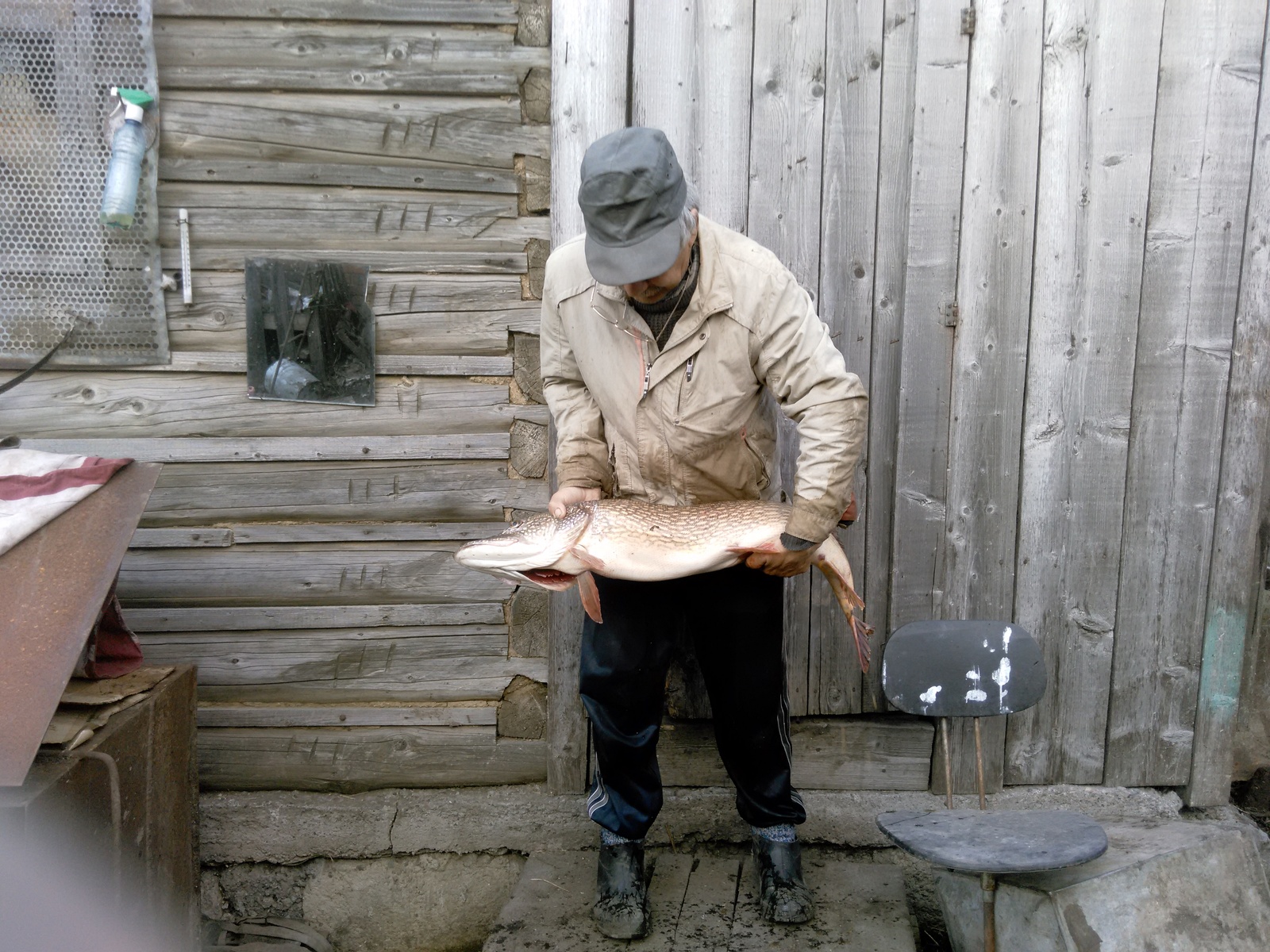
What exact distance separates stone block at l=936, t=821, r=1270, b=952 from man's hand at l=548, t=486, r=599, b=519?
68.6 inches

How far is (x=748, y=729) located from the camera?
3268mm

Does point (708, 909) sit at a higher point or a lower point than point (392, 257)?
lower

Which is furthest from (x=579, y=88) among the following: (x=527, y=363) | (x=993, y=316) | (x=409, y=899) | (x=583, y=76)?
(x=409, y=899)

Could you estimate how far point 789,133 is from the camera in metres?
3.47

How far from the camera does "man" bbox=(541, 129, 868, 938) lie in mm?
2725

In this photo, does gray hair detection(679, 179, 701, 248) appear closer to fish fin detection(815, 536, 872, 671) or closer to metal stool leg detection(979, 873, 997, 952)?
fish fin detection(815, 536, 872, 671)

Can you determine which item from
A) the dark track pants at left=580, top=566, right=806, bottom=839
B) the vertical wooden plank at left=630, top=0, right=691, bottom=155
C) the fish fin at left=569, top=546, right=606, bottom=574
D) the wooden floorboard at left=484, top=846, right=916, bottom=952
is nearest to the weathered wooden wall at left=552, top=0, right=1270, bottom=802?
the vertical wooden plank at left=630, top=0, right=691, bottom=155

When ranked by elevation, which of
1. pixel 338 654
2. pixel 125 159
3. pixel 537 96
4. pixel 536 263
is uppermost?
pixel 537 96

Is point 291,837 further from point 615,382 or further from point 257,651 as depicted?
point 615,382

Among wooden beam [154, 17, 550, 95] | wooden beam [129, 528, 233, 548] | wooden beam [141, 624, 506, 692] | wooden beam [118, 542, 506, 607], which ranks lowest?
wooden beam [141, 624, 506, 692]

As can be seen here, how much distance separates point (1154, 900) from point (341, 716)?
278cm

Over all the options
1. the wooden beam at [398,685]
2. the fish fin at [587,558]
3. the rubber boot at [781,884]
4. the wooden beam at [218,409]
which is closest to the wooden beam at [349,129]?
the wooden beam at [218,409]

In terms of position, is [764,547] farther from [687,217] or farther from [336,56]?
[336,56]

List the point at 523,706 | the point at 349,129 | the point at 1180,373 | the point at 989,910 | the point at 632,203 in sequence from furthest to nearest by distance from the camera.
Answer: the point at 523,706, the point at 1180,373, the point at 349,129, the point at 989,910, the point at 632,203
